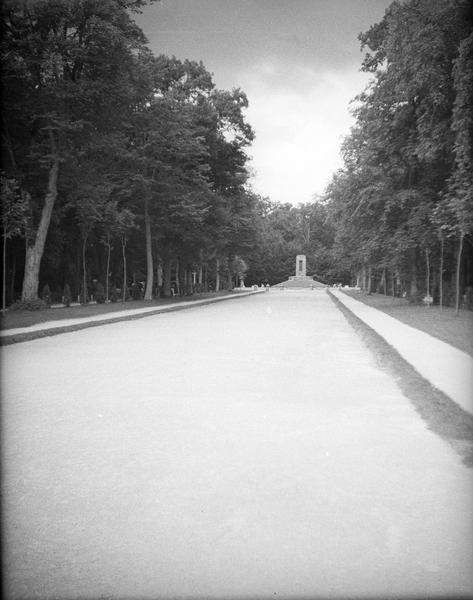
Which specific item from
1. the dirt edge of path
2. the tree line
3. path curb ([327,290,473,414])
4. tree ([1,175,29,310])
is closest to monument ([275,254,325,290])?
the tree line

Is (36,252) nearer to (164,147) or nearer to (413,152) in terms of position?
(164,147)

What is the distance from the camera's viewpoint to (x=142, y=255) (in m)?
44.4

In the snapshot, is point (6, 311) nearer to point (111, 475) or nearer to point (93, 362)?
point (93, 362)

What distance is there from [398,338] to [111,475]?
9827mm

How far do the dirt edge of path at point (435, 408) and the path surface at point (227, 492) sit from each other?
177 millimetres

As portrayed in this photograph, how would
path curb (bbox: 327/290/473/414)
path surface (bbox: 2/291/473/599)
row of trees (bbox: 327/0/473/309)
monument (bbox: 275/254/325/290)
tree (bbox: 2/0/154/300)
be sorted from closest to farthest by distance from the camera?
1. path surface (bbox: 2/291/473/599)
2. path curb (bbox: 327/290/473/414)
3. row of trees (bbox: 327/0/473/309)
4. tree (bbox: 2/0/154/300)
5. monument (bbox: 275/254/325/290)

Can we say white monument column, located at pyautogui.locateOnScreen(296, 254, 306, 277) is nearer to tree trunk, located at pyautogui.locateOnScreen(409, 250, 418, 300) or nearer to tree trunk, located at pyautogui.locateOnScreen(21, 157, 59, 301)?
tree trunk, located at pyautogui.locateOnScreen(409, 250, 418, 300)

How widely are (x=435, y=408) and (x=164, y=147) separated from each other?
27083 mm

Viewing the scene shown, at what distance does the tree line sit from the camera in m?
20.3

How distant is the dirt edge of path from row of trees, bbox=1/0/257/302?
12150 mm

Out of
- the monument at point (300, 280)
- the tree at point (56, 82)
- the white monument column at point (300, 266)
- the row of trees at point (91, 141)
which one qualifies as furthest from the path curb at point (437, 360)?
the white monument column at point (300, 266)

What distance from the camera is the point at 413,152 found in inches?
913

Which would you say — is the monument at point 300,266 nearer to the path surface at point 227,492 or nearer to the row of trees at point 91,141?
the row of trees at point 91,141

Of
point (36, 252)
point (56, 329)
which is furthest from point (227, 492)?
point (36, 252)
